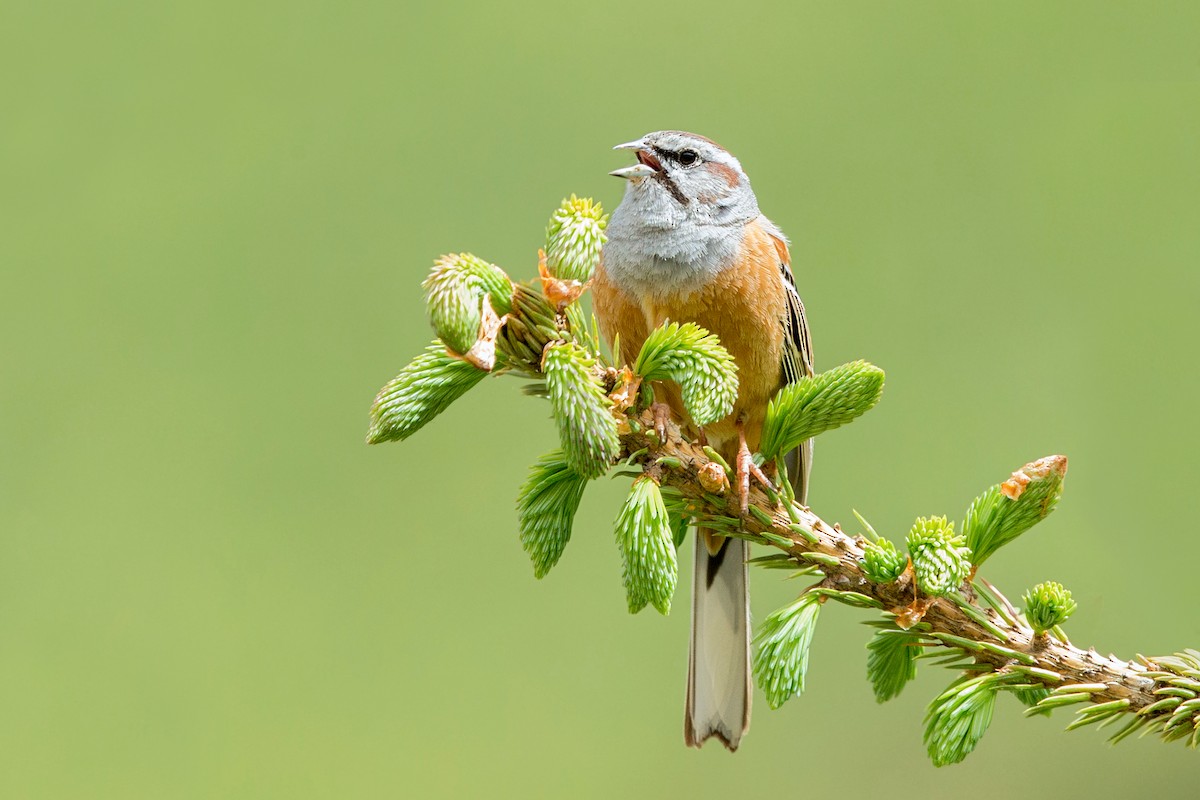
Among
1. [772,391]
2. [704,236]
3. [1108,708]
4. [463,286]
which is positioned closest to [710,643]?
[772,391]

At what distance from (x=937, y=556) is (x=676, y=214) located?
1380 millimetres

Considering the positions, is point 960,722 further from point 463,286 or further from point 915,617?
point 463,286

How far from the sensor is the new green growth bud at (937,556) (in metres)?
1.47

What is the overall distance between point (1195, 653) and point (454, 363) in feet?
3.51

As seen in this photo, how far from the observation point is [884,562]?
1533mm

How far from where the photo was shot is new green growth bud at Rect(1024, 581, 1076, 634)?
4.69 feet

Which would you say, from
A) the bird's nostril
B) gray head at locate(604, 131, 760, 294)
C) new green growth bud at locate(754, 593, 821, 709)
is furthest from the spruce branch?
the bird's nostril

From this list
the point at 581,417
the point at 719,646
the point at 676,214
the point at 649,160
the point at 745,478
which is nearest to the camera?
the point at 581,417

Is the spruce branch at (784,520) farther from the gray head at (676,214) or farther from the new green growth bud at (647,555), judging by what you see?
the gray head at (676,214)

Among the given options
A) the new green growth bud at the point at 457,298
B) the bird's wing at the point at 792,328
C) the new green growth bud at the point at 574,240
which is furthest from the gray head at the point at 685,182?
the new green growth bud at the point at 457,298

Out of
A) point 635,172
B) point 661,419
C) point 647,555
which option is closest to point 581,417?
point 647,555

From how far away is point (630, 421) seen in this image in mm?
1676

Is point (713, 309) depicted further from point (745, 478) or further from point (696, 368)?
point (696, 368)

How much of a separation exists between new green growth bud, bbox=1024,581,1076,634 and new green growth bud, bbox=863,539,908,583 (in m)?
0.17
